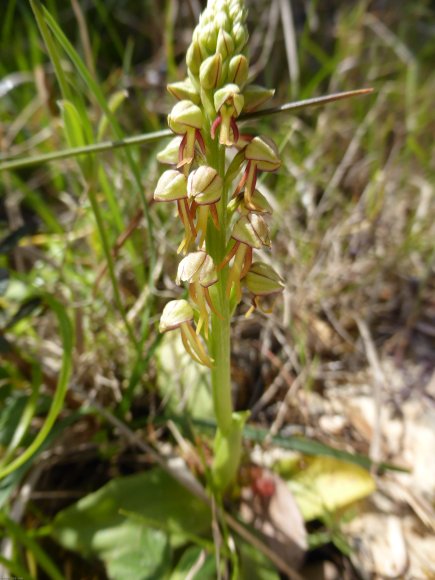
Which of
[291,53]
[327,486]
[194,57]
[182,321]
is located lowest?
[327,486]

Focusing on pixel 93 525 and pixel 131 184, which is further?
pixel 131 184

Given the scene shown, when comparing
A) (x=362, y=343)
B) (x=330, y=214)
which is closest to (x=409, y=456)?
(x=362, y=343)

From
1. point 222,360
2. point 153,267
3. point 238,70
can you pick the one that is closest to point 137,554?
point 222,360

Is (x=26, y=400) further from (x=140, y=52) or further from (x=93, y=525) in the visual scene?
(x=140, y=52)

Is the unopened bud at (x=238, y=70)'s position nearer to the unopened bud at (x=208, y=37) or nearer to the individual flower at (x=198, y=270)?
the unopened bud at (x=208, y=37)

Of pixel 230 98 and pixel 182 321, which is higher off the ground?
pixel 230 98

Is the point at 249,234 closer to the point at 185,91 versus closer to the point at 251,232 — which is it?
the point at 251,232

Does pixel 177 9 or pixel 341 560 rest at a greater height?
pixel 177 9
